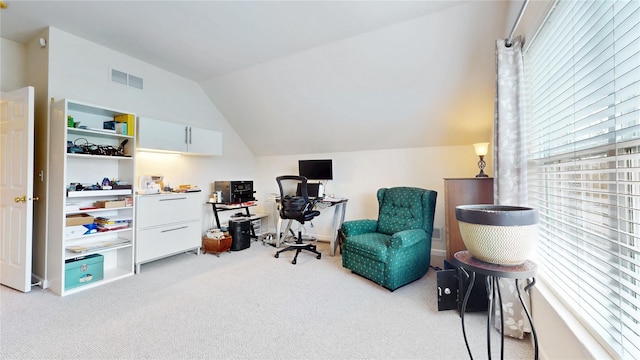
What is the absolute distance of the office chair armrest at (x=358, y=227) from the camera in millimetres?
3131

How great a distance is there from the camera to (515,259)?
0.98 meters

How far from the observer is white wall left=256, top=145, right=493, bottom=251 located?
3.53 meters

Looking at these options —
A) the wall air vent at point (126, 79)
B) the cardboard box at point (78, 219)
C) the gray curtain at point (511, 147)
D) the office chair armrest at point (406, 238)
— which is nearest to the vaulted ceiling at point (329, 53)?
the wall air vent at point (126, 79)

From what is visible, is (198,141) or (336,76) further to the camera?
(198,141)

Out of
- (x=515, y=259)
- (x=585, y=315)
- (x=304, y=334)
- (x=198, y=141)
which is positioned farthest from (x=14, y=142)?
(x=585, y=315)

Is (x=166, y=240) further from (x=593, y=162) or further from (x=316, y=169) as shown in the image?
(x=593, y=162)

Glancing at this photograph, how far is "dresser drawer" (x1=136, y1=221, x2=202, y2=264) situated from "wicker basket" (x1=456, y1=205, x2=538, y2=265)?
337 centimetres

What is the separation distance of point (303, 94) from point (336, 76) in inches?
24.1

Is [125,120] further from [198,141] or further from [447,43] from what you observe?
[447,43]

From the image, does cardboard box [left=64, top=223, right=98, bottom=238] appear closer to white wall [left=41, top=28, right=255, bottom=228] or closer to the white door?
the white door

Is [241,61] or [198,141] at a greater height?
[241,61]

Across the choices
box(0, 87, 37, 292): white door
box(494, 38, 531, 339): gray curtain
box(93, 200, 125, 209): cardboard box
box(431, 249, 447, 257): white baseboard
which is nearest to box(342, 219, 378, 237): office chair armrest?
box(431, 249, 447, 257): white baseboard

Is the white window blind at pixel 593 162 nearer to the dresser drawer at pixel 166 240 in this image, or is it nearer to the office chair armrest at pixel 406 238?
the office chair armrest at pixel 406 238

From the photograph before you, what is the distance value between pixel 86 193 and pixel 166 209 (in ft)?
2.69
